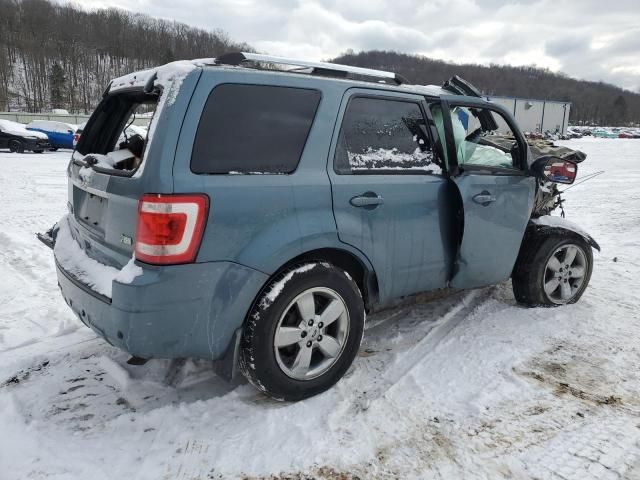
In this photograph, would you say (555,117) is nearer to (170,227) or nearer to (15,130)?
(15,130)

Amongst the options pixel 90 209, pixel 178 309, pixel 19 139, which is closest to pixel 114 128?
pixel 90 209

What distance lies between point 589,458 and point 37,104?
267 ft

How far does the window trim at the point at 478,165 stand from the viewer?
3.51m

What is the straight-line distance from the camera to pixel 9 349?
11.3 ft

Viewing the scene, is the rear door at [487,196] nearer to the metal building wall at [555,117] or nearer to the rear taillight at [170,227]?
the rear taillight at [170,227]

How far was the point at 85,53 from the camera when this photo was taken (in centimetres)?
8169

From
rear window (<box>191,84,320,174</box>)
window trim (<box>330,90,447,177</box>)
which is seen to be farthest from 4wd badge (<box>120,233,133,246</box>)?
window trim (<box>330,90,447,177</box>)

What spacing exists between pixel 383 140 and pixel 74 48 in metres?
93.8

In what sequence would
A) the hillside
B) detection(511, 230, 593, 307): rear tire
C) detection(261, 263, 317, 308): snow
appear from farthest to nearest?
the hillside
detection(511, 230, 593, 307): rear tire
detection(261, 263, 317, 308): snow

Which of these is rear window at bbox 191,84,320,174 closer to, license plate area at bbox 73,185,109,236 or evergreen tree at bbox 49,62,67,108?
license plate area at bbox 73,185,109,236

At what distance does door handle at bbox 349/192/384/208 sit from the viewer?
2922mm

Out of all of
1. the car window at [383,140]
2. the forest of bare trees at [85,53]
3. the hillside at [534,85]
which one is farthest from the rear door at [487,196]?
the hillside at [534,85]

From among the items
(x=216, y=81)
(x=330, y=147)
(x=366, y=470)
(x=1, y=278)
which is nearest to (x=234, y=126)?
(x=216, y=81)

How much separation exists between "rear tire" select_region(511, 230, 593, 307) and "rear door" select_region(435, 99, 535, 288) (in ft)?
0.82
